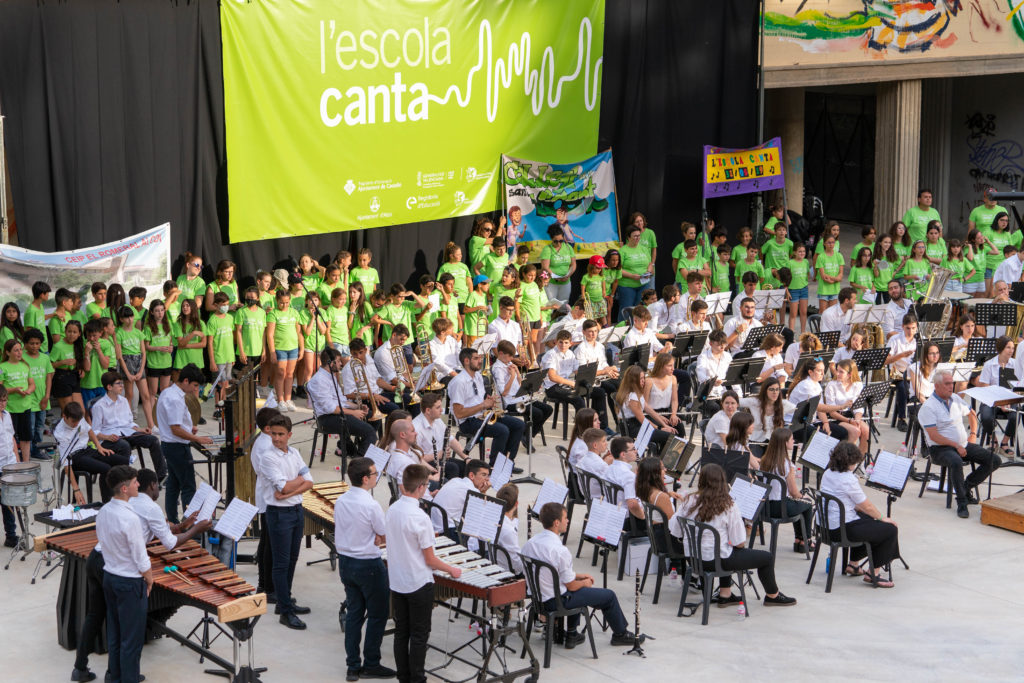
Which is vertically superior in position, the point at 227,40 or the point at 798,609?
the point at 227,40

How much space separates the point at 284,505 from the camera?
1159 cm

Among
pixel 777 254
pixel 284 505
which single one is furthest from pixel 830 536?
pixel 777 254

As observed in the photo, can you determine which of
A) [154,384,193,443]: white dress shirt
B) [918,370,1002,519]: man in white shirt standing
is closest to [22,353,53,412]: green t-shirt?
[154,384,193,443]: white dress shirt

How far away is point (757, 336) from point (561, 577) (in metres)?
7.59

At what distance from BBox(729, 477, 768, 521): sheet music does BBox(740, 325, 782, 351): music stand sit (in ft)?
17.7

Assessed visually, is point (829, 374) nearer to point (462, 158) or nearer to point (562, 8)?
point (462, 158)

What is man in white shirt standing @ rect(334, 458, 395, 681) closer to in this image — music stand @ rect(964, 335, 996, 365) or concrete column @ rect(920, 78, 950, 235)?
music stand @ rect(964, 335, 996, 365)

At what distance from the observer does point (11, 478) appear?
41.9 feet

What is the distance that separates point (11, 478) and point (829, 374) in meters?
9.45

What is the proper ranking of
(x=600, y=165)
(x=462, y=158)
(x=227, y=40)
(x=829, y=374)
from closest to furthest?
(x=829, y=374) < (x=227, y=40) < (x=462, y=158) < (x=600, y=165)

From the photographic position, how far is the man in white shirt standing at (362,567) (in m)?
10.6

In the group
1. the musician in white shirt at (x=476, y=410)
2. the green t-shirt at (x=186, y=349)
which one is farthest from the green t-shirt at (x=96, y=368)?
the musician in white shirt at (x=476, y=410)

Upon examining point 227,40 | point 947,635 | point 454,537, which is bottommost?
point 947,635

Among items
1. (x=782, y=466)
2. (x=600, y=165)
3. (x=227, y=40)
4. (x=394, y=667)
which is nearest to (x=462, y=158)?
(x=600, y=165)
